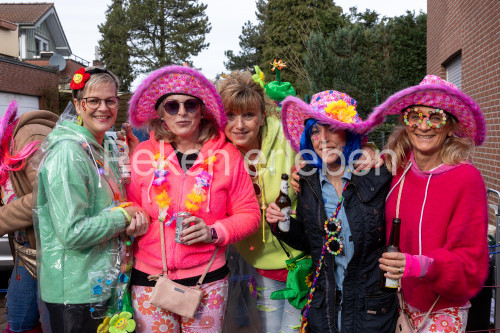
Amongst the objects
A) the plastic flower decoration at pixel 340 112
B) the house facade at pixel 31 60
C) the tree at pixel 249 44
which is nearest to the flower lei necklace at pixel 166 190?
the plastic flower decoration at pixel 340 112

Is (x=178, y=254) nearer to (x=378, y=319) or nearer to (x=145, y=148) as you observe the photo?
(x=145, y=148)

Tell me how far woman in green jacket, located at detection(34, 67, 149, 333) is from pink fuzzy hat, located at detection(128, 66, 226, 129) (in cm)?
31

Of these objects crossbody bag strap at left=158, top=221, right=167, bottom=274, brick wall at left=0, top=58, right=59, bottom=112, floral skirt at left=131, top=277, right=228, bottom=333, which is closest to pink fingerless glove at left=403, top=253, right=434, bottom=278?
floral skirt at left=131, top=277, right=228, bottom=333

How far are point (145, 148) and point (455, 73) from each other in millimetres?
9330

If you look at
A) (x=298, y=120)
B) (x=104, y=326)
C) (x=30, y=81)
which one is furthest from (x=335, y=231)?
(x=30, y=81)

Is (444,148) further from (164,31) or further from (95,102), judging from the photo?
(164,31)

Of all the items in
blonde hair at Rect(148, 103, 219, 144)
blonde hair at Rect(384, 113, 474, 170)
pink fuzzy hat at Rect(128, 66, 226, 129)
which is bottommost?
blonde hair at Rect(384, 113, 474, 170)

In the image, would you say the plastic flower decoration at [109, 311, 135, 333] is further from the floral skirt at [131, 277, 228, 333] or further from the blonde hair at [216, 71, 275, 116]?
the blonde hair at [216, 71, 275, 116]

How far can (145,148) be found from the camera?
9.37ft

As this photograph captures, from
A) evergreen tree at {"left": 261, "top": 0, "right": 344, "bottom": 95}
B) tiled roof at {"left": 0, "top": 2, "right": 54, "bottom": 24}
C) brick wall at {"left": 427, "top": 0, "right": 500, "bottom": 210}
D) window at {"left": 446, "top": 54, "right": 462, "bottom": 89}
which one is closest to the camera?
brick wall at {"left": 427, "top": 0, "right": 500, "bottom": 210}

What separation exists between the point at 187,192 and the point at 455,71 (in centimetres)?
940

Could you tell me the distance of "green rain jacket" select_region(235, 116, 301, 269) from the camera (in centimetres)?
309

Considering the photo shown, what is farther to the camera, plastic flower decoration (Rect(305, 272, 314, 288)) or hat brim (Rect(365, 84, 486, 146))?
plastic flower decoration (Rect(305, 272, 314, 288))

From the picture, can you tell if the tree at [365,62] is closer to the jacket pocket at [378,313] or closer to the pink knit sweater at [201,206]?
the pink knit sweater at [201,206]
